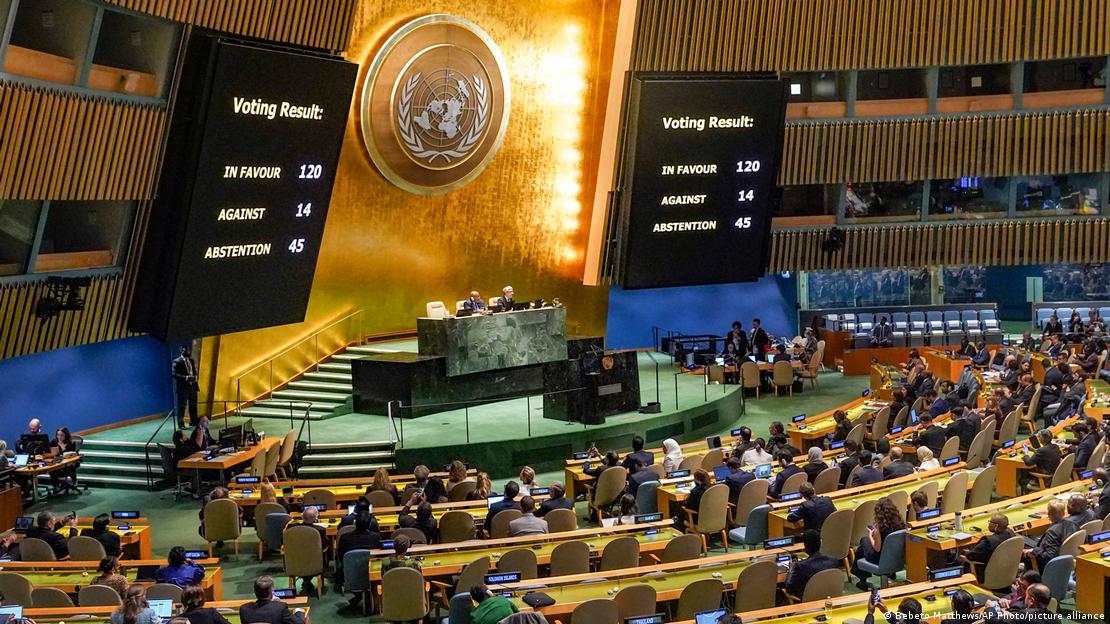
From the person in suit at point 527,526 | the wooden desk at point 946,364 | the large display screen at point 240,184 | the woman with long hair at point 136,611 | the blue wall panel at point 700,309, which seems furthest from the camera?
the blue wall panel at point 700,309

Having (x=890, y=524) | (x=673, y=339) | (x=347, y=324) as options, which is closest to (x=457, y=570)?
(x=890, y=524)

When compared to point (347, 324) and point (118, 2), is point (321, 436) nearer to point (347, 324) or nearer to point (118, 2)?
point (347, 324)

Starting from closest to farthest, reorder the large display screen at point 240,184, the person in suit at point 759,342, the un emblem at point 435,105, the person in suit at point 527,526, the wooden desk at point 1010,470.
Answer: the person in suit at point 527,526 < the wooden desk at point 1010,470 < the large display screen at point 240,184 < the un emblem at point 435,105 < the person in suit at point 759,342

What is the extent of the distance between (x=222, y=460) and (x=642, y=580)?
8792 mm

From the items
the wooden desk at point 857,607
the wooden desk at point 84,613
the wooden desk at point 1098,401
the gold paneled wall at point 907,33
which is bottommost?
the wooden desk at point 84,613

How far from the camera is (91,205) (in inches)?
670

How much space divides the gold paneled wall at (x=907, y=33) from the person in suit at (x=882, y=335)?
6619 millimetres

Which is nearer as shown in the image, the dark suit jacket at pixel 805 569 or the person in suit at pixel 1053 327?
the dark suit jacket at pixel 805 569

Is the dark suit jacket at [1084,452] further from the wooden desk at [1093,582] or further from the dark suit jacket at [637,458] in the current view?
the dark suit jacket at [637,458]

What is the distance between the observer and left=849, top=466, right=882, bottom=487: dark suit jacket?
13844 mm

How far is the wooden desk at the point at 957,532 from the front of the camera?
450 inches

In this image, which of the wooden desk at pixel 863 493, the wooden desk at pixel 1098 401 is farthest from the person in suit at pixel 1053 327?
the wooden desk at pixel 863 493

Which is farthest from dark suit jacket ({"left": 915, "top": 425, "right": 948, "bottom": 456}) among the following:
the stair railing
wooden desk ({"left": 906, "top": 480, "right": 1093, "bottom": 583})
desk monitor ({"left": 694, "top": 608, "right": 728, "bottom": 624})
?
the stair railing

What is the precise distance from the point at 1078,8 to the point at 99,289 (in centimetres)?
1841
